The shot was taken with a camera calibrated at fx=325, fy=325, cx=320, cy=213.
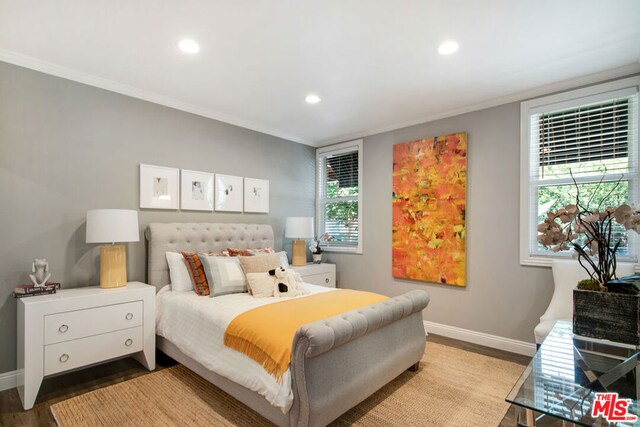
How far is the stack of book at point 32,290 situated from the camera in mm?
2381

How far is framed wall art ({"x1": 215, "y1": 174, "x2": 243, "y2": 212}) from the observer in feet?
12.6

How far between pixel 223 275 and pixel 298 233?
153 cm

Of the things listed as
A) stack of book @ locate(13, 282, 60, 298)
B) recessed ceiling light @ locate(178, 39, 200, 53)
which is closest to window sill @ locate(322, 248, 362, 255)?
recessed ceiling light @ locate(178, 39, 200, 53)

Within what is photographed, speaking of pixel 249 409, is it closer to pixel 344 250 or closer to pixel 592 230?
pixel 592 230

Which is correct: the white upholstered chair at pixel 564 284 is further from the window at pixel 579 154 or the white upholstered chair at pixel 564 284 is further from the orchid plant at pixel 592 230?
the orchid plant at pixel 592 230

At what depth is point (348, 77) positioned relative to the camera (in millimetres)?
2902

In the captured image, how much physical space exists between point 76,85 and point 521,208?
4.28 meters

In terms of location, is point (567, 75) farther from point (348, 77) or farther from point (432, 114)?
point (348, 77)

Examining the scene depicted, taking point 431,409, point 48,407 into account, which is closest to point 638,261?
point 431,409

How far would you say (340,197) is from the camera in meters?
4.88

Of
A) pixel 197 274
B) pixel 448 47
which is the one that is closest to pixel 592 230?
pixel 448 47

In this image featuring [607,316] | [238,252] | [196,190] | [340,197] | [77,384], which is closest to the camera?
[607,316]

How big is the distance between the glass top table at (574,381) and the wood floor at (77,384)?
0.77m

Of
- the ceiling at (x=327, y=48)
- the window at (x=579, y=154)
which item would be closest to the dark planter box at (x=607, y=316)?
the window at (x=579, y=154)
